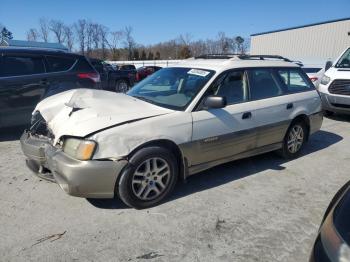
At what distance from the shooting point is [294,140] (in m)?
5.52

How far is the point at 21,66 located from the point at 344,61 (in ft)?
25.5

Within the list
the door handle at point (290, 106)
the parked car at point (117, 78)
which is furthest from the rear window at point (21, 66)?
the parked car at point (117, 78)

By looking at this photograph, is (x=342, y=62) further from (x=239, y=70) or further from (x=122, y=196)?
(x=122, y=196)

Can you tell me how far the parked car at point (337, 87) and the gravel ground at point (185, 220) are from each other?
3854 mm

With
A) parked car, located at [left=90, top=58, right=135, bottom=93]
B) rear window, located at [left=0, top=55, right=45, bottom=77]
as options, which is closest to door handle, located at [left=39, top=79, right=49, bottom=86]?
rear window, located at [left=0, top=55, right=45, bottom=77]

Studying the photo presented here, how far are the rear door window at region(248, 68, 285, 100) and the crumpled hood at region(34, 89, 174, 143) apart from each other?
148cm

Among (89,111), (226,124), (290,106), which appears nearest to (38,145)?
(89,111)

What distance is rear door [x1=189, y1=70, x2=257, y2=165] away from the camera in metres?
4.05

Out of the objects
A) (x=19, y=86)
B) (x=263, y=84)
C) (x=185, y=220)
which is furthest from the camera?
(x=19, y=86)

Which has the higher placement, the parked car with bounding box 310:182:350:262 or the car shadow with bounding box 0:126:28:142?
the parked car with bounding box 310:182:350:262

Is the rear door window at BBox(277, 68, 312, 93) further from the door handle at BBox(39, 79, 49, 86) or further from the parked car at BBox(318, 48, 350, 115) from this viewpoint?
the door handle at BBox(39, 79, 49, 86)

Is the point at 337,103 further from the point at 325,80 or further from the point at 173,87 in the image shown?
the point at 173,87

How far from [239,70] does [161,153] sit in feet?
5.75

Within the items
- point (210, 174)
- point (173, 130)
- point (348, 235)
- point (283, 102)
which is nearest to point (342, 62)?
point (283, 102)
